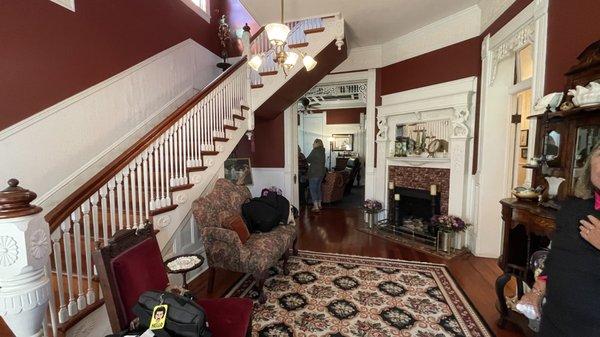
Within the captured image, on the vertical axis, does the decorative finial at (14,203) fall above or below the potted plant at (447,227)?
above

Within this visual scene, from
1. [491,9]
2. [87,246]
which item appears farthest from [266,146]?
[491,9]

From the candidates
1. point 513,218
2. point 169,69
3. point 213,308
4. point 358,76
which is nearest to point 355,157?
point 358,76

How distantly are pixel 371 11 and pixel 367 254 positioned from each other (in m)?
3.27

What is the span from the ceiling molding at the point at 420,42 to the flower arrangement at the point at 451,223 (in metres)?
2.46

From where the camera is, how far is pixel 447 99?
3.83m

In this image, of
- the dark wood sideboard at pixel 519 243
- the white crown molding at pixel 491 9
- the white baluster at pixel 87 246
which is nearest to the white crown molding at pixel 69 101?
the white baluster at pixel 87 246

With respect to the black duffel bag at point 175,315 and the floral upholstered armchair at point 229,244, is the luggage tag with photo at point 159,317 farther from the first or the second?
the floral upholstered armchair at point 229,244

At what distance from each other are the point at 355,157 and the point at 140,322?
8.61 meters

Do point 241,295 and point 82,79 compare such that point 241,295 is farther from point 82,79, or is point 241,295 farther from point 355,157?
point 355,157

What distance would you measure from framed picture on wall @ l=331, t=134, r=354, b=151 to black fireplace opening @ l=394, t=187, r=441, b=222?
5.08 m

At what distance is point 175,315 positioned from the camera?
1.20m

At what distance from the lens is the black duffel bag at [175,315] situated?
1.18 metres

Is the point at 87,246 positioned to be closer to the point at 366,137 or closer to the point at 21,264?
the point at 21,264

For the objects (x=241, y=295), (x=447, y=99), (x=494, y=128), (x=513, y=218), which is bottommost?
(x=241, y=295)
